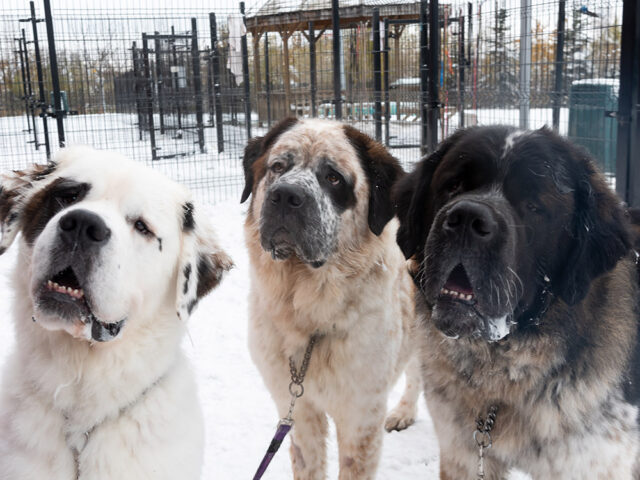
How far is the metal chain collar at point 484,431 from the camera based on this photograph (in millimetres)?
2318

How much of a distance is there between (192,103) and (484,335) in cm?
1168

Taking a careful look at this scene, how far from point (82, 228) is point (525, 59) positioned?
714 centimetres

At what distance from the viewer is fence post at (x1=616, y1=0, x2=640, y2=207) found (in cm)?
454

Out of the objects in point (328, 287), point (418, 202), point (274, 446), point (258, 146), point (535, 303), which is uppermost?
point (258, 146)

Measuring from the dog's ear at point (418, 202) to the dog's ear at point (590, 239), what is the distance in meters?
0.55

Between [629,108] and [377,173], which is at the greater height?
[629,108]

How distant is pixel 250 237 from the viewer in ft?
10.2

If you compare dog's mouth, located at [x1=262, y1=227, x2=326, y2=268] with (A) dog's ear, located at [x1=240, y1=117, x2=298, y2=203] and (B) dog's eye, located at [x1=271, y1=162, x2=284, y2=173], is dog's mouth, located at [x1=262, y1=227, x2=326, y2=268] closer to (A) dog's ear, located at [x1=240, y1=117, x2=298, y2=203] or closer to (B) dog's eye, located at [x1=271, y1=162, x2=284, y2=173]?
(B) dog's eye, located at [x1=271, y1=162, x2=284, y2=173]

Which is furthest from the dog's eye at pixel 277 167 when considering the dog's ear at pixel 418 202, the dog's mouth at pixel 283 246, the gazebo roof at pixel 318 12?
the gazebo roof at pixel 318 12

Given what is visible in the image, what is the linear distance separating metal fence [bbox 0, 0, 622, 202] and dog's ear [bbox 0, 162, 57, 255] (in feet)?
19.4

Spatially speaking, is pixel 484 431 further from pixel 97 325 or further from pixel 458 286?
pixel 97 325

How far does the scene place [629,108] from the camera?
470 centimetres

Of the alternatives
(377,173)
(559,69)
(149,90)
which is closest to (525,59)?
(559,69)

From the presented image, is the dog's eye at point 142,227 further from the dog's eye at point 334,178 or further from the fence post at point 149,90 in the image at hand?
the fence post at point 149,90
